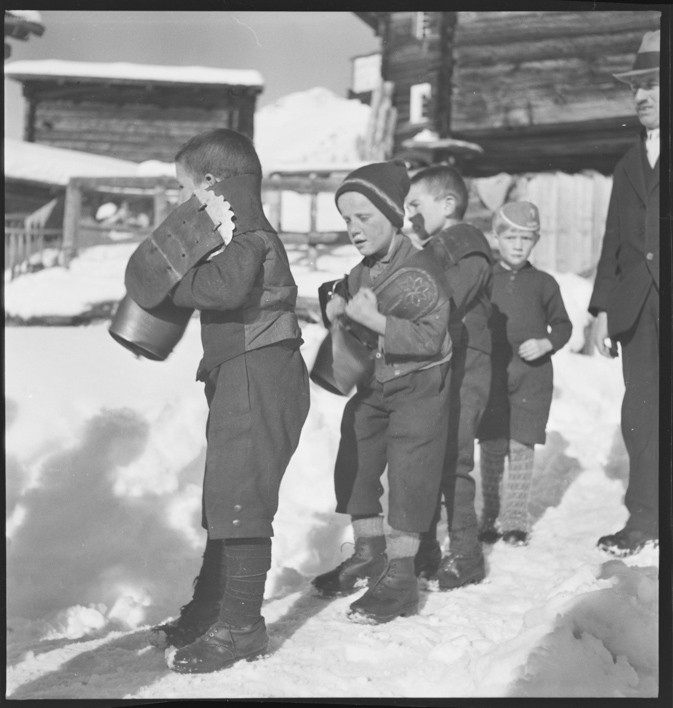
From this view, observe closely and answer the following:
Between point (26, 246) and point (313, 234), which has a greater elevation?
point (313, 234)

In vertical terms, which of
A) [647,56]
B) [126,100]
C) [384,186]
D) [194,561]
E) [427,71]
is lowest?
[194,561]

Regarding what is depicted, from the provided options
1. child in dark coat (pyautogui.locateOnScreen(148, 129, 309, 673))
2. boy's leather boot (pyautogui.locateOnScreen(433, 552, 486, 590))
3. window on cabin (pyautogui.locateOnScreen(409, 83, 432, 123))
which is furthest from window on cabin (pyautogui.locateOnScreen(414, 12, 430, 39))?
boy's leather boot (pyautogui.locateOnScreen(433, 552, 486, 590))

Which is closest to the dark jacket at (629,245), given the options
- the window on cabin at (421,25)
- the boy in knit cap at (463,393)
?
the boy in knit cap at (463,393)

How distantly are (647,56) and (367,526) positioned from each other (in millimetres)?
2208

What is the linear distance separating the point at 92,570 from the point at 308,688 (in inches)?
44.1

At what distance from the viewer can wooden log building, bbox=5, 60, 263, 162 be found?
3.45 metres

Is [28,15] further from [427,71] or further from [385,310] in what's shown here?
[427,71]

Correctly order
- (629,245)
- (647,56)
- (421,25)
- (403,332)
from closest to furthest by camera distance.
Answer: (403,332), (647,56), (629,245), (421,25)

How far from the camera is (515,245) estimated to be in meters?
3.91

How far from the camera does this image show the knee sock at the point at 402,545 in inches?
119

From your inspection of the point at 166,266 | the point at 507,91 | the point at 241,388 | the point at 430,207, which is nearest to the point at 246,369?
the point at 241,388

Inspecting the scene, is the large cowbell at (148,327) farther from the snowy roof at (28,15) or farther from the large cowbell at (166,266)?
the snowy roof at (28,15)
